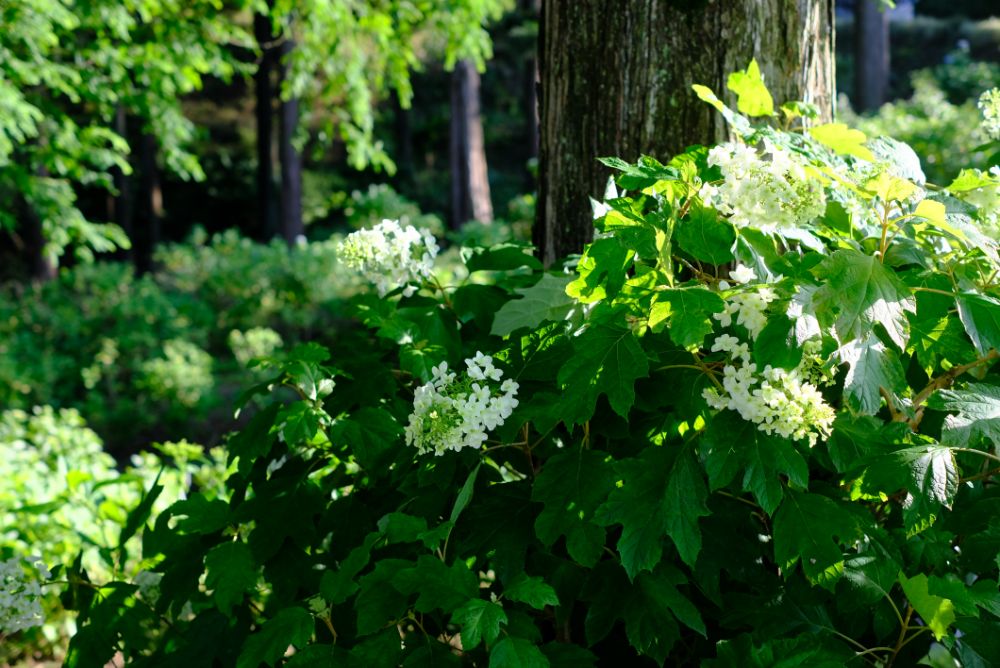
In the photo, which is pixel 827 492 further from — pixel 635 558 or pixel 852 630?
pixel 635 558

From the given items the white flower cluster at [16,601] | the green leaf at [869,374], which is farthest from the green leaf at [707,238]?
the white flower cluster at [16,601]

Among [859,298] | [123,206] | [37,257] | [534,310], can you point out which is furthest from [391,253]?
[123,206]

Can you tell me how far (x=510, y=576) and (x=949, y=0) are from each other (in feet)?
108

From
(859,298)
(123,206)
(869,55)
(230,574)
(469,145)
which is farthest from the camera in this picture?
(869,55)

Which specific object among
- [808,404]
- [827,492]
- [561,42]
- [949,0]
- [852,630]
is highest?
[949,0]

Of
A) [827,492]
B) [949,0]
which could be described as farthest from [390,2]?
[949,0]

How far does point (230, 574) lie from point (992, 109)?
200cm

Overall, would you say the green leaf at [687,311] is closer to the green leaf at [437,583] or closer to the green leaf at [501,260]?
the green leaf at [437,583]

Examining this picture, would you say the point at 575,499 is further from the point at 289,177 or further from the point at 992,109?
the point at 289,177

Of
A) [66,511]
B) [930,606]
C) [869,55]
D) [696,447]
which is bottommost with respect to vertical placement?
[66,511]

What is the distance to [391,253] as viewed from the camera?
7.26 ft

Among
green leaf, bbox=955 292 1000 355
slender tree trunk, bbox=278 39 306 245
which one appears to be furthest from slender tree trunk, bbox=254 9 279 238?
green leaf, bbox=955 292 1000 355

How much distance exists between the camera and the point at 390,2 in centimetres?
714

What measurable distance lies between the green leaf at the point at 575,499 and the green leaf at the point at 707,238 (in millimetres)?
417
